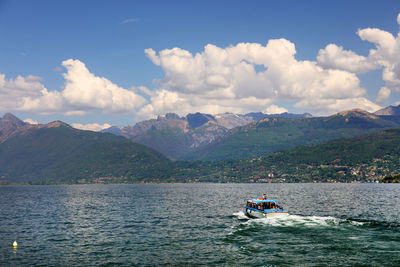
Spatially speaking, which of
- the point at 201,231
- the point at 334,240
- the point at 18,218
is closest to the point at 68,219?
the point at 18,218

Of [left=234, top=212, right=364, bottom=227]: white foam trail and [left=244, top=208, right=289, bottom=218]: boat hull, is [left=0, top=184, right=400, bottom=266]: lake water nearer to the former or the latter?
[left=234, top=212, right=364, bottom=227]: white foam trail

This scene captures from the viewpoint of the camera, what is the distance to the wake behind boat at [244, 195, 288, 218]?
342 ft

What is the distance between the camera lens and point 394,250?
61.2 m

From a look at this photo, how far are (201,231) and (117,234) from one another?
21142 mm

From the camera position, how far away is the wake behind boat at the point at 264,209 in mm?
104375

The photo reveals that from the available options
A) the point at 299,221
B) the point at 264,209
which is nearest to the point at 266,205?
the point at 264,209

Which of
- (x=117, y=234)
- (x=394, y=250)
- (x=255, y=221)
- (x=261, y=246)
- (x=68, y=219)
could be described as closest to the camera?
(x=394, y=250)

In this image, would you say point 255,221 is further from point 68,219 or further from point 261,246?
point 68,219

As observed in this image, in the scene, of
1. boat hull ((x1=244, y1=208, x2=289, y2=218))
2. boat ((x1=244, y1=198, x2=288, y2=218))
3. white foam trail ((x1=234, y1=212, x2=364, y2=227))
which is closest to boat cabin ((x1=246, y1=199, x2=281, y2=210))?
boat ((x1=244, y1=198, x2=288, y2=218))

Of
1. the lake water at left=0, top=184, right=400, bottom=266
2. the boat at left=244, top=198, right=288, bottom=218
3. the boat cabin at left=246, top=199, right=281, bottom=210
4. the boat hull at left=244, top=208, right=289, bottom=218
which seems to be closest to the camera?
the lake water at left=0, top=184, right=400, bottom=266

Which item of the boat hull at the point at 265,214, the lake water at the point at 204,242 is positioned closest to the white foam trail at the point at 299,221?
the lake water at the point at 204,242

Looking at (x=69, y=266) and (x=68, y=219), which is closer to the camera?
(x=69, y=266)

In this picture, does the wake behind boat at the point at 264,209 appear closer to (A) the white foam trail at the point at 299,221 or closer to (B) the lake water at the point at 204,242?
(A) the white foam trail at the point at 299,221

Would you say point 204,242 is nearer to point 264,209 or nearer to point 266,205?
point 264,209
